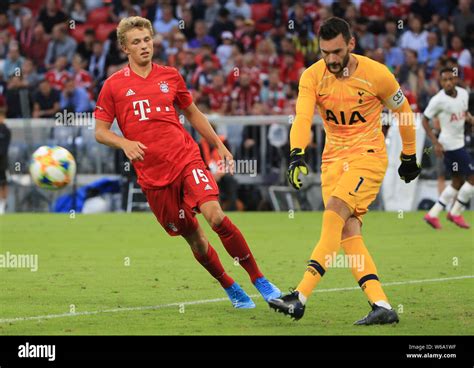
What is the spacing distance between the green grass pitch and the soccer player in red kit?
578 millimetres

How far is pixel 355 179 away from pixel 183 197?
5.25 ft

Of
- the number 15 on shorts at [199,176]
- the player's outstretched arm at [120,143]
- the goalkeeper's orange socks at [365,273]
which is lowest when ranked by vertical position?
the goalkeeper's orange socks at [365,273]

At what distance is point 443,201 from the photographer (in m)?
17.4

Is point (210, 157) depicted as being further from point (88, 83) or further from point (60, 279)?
point (60, 279)

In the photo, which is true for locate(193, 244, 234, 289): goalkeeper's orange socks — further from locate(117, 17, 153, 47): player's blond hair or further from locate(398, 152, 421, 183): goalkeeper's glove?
locate(117, 17, 153, 47): player's blond hair

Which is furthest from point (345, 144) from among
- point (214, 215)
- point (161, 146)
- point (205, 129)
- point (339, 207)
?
point (161, 146)

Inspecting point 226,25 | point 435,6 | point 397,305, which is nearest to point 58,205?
point 226,25

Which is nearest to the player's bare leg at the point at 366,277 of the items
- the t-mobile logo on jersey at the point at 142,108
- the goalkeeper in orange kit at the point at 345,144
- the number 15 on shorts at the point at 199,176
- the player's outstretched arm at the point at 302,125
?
the goalkeeper in orange kit at the point at 345,144

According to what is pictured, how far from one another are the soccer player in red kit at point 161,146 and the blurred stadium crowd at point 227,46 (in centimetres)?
1226

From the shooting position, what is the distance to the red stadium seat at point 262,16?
25.9 m

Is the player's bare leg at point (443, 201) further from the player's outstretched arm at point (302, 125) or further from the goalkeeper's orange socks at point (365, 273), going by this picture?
the player's outstretched arm at point (302, 125)

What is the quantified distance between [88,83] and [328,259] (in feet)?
53.2

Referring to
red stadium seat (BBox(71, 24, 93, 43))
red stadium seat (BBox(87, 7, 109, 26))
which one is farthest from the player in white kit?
red stadium seat (BBox(87, 7, 109, 26))

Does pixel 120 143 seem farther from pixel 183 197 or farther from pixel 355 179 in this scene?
pixel 355 179
